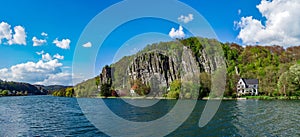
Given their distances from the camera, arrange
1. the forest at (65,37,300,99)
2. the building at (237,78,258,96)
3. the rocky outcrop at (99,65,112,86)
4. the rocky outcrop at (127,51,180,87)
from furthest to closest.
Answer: the rocky outcrop at (99,65,112,86), the rocky outcrop at (127,51,180,87), the building at (237,78,258,96), the forest at (65,37,300,99)

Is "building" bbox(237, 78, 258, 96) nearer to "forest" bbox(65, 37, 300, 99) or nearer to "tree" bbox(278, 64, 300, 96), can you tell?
"forest" bbox(65, 37, 300, 99)

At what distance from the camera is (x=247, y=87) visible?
3612 inches

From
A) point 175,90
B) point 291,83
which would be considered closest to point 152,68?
point 175,90

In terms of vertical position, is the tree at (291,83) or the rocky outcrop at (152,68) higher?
the rocky outcrop at (152,68)

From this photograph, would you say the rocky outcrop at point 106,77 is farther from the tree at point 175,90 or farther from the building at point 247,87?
the building at point 247,87

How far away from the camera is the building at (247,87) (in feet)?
291

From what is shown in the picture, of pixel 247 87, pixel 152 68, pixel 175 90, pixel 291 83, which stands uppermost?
pixel 152 68

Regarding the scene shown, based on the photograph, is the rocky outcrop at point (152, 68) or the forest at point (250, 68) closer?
the forest at point (250, 68)

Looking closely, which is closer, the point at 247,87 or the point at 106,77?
the point at 247,87

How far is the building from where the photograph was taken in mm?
88762

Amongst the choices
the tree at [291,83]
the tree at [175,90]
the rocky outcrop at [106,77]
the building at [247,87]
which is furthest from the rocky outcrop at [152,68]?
the tree at [291,83]

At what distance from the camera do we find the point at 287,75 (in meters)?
72.5

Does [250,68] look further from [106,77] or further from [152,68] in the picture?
[106,77]

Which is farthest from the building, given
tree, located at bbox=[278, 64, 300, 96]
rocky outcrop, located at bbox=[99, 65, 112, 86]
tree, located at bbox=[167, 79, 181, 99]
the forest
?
rocky outcrop, located at bbox=[99, 65, 112, 86]
